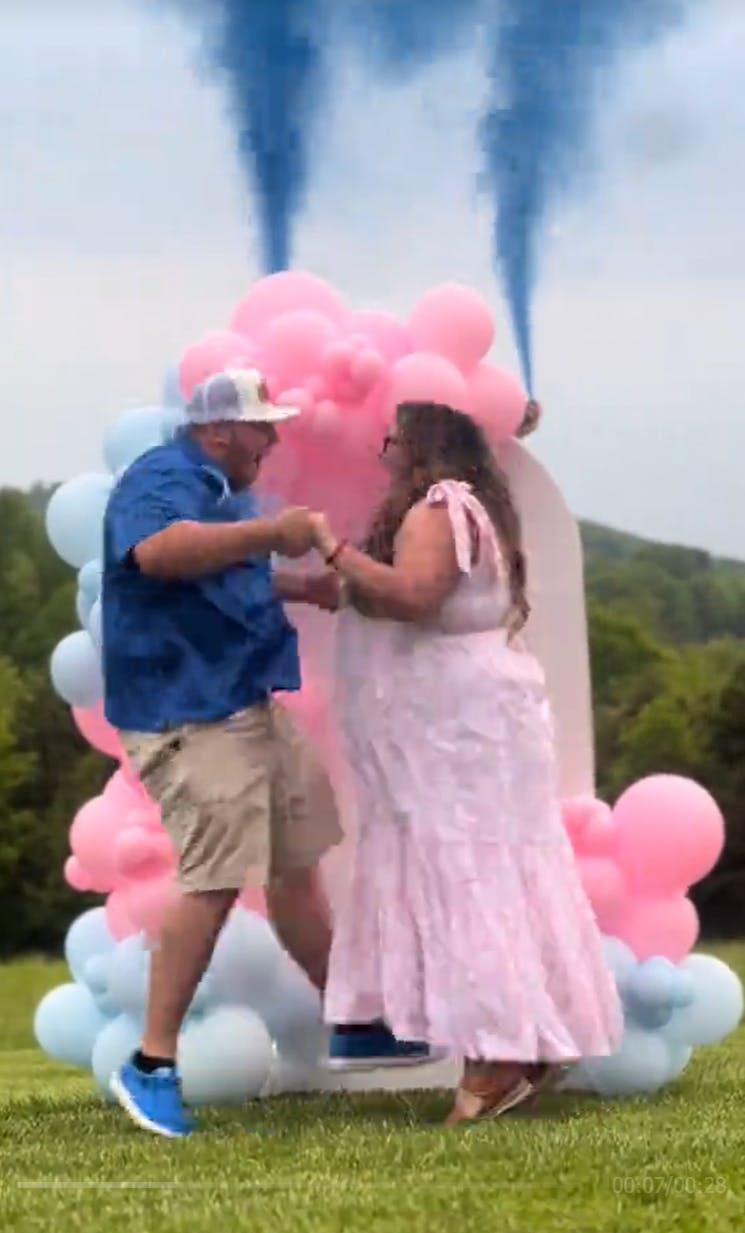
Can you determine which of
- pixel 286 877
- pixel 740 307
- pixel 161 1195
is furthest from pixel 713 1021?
pixel 740 307

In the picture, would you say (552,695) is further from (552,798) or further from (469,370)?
(469,370)

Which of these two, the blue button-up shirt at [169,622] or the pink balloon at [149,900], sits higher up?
the blue button-up shirt at [169,622]

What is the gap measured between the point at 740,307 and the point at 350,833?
4770 millimetres

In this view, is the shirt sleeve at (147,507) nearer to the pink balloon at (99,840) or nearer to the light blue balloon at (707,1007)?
the pink balloon at (99,840)

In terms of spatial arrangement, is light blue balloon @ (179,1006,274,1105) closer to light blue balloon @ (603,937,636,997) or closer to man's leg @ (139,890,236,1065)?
man's leg @ (139,890,236,1065)

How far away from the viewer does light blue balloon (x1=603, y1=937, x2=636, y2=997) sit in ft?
13.1

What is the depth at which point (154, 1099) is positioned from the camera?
3395mm

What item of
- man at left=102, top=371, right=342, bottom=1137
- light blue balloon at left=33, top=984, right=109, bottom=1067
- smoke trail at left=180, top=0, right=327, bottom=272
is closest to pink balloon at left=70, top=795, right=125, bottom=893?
light blue balloon at left=33, top=984, right=109, bottom=1067

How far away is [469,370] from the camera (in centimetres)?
404

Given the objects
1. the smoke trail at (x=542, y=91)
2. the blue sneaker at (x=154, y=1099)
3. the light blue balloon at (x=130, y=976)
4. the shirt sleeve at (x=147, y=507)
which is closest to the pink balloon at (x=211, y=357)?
the shirt sleeve at (x=147, y=507)

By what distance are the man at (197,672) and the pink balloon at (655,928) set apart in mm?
836

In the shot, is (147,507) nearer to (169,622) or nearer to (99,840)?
(169,622)

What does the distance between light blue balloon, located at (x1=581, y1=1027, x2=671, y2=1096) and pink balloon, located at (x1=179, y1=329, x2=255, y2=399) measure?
60.6 inches

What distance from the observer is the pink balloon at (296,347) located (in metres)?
3.96
